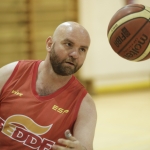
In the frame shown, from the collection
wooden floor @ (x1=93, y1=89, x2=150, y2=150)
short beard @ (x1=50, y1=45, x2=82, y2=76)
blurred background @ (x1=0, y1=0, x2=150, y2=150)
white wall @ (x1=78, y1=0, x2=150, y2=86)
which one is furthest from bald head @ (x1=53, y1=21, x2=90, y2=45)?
white wall @ (x1=78, y1=0, x2=150, y2=86)

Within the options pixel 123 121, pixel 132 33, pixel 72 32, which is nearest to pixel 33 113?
pixel 72 32

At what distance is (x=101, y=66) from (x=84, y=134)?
475cm

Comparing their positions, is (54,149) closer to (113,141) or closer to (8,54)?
(113,141)

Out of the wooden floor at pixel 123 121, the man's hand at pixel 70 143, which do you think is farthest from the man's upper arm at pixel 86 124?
the wooden floor at pixel 123 121

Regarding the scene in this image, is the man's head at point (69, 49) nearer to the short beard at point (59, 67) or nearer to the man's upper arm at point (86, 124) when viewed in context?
the short beard at point (59, 67)

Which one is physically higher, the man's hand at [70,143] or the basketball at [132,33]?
the basketball at [132,33]

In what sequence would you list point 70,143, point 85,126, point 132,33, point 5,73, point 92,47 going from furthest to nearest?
point 92,47 < point 132,33 < point 5,73 < point 85,126 < point 70,143

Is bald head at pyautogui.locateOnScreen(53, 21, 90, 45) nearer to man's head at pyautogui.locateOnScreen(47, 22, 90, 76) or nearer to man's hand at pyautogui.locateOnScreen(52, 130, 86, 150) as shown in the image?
man's head at pyautogui.locateOnScreen(47, 22, 90, 76)

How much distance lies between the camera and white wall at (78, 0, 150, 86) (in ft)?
22.2

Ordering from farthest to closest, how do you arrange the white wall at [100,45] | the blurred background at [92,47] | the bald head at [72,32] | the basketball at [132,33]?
1. the white wall at [100,45]
2. the blurred background at [92,47]
3. the basketball at [132,33]
4. the bald head at [72,32]

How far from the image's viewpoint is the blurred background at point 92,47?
6.25 m

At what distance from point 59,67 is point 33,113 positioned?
342 mm

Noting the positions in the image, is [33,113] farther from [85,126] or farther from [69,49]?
[69,49]

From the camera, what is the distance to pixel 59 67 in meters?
2.34
